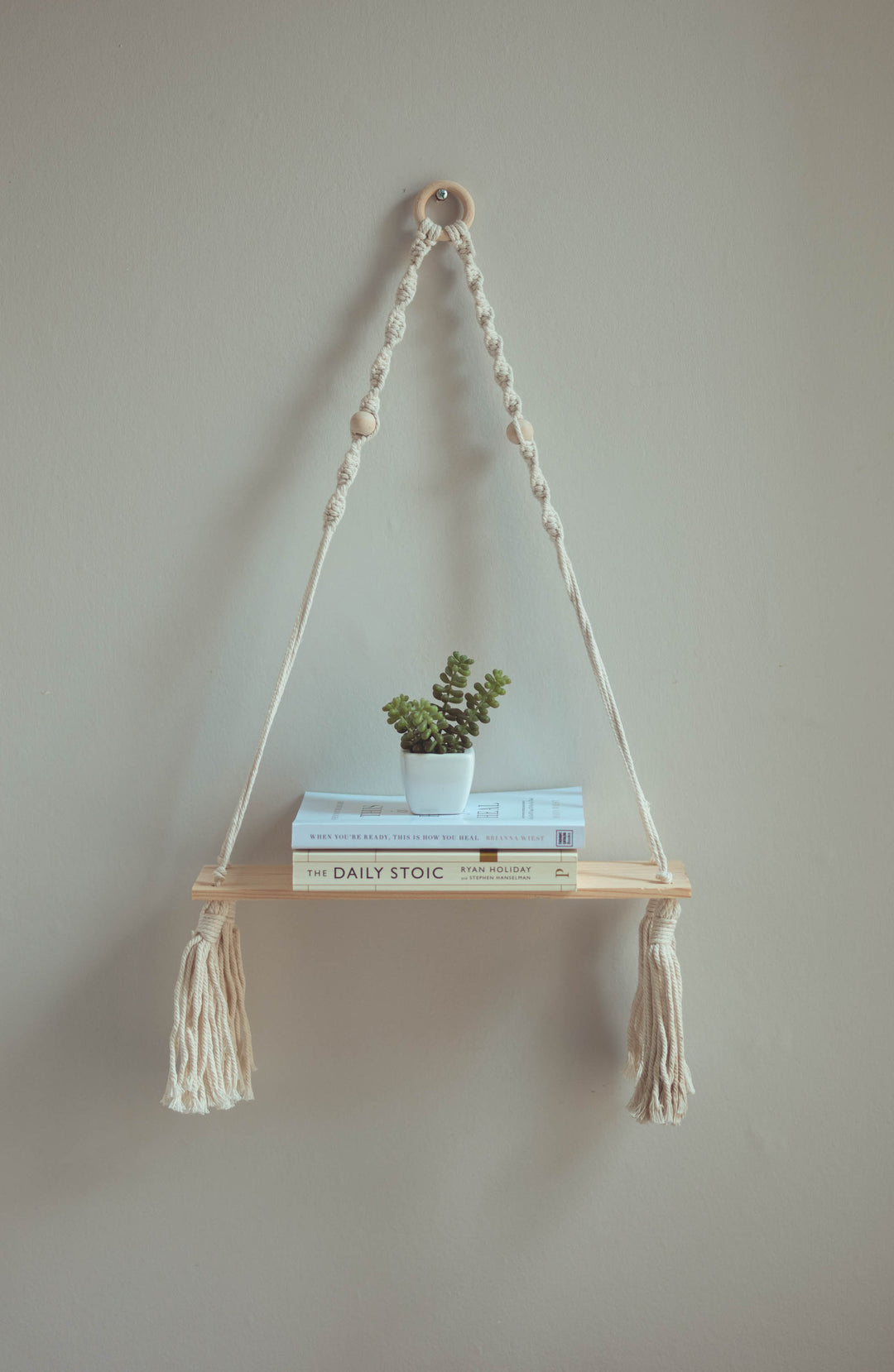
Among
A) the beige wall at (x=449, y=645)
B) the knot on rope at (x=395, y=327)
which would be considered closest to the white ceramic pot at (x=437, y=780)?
the beige wall at (x=449, y=645)

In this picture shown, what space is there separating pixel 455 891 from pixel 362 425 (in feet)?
1.48

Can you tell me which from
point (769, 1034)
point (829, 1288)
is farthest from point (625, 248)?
point (829, 1288)

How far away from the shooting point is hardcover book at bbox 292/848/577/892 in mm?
875

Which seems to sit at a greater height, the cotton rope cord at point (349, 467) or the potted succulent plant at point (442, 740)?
the cotton rope cord at point (349, 467)

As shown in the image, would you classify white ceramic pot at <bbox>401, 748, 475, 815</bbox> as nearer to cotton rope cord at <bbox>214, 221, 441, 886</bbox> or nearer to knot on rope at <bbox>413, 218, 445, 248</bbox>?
cotton rope cord at <bbox>214, 221, 441, 886</bbox>

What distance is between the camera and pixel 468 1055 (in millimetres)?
1046

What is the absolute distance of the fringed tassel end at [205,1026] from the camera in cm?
93

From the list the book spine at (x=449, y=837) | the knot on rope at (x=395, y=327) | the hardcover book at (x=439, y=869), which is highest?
the knot on rope at (x=395, y=327)

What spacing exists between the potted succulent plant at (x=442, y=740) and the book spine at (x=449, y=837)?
0.12 ft

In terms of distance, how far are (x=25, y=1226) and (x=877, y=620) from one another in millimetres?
1122

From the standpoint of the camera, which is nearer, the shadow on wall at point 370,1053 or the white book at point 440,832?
the white book at point 440,832

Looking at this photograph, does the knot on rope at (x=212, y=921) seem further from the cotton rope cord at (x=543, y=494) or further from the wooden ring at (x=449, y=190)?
the wooden ring at (x=449, y=190)

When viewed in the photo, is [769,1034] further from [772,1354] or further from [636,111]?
[636,111]

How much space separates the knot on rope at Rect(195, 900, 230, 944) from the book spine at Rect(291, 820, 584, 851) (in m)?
0.14
